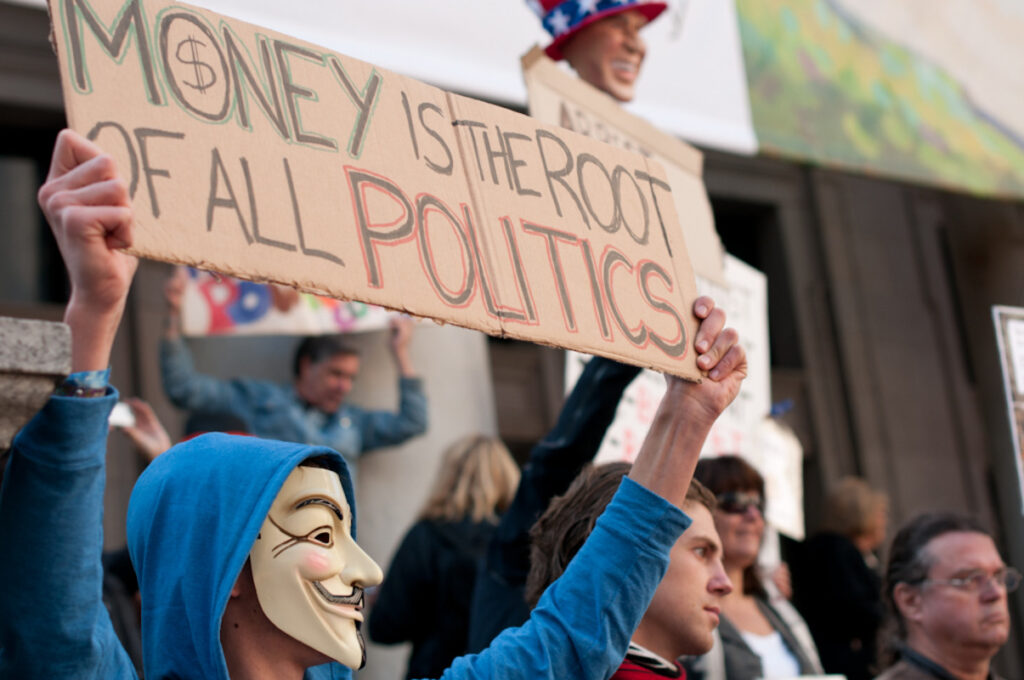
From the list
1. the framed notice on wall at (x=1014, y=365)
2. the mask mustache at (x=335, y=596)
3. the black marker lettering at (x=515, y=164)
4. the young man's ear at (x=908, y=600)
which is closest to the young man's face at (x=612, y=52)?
the framed notice on wall at (x=1014, y=365)

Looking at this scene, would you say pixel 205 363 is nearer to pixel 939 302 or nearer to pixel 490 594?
pixel 490 594

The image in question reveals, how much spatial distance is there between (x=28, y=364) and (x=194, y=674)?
710 millimetres

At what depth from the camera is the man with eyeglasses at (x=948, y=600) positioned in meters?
3.50

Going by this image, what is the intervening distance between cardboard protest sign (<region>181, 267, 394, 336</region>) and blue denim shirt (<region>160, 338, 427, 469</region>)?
0.45 feet

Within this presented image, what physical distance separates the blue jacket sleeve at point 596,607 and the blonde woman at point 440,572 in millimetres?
1969

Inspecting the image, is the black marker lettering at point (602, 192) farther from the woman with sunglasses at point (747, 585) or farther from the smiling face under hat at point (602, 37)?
the woman with sunglasses at point (747, 585)

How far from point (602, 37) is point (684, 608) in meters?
1.73

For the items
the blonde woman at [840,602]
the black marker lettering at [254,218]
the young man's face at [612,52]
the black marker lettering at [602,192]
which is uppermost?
the young man's face at [612,52]

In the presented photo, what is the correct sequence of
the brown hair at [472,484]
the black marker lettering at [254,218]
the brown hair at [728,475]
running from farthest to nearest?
the brown hair at [472,484], the brown hair at [728,475], the black marker lettering at [254,218]

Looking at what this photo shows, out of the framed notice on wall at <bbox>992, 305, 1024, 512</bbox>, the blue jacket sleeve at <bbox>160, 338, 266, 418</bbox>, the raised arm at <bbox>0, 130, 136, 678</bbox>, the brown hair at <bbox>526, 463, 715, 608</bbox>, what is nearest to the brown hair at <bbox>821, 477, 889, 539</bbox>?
the framed notice on wall at <bbox>992, 305, 1024, 512</bbox>

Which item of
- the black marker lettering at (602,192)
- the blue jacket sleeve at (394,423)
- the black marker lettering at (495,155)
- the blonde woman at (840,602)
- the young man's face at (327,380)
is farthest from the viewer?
the blue jacket sleeve at (394,423)

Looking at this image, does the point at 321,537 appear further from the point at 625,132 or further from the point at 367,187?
the point at 625,132

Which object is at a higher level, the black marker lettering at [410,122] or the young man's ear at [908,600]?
the black marker lettering at [410,122]

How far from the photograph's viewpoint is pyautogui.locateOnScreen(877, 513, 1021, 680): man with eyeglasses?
11.5 ft
